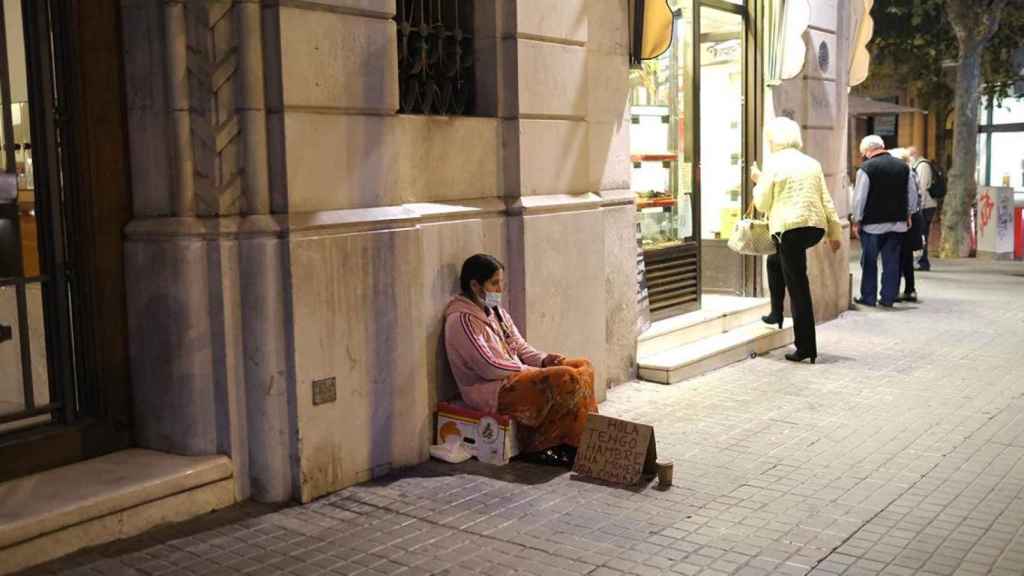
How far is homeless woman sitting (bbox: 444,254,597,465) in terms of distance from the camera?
20.4 feet

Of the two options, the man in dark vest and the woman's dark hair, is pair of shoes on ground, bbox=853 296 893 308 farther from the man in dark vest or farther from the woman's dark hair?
the woman's dark hair

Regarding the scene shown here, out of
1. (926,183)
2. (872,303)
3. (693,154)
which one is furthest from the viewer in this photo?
(926,183)

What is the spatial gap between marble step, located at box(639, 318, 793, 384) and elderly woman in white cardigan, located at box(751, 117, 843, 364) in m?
0.39

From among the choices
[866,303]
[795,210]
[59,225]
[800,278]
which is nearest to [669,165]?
[795,210]

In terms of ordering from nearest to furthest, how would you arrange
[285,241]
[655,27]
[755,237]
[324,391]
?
[285,241]
[324,391]
[655,27]
[755,237]

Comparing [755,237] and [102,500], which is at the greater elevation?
[755,237]

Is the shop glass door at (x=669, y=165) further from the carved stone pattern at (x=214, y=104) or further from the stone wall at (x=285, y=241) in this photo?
the carved stone pattern at (x=214, y=104)

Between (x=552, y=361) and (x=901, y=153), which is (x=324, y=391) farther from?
(x=901, y=153)

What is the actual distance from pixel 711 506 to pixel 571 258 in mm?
2554

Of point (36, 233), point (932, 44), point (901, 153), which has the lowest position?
point (36, 233)

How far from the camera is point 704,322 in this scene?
9.81 meters

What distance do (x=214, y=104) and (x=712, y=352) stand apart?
5041mm

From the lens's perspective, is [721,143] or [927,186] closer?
[721,143]

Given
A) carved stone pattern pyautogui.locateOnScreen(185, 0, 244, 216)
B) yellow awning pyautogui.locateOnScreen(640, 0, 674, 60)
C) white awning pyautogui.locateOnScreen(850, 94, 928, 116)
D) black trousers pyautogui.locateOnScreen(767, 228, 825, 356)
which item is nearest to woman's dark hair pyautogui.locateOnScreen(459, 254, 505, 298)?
carved stone pattern pyautogui.locateOnScreen(185, 0, 244, 216)
